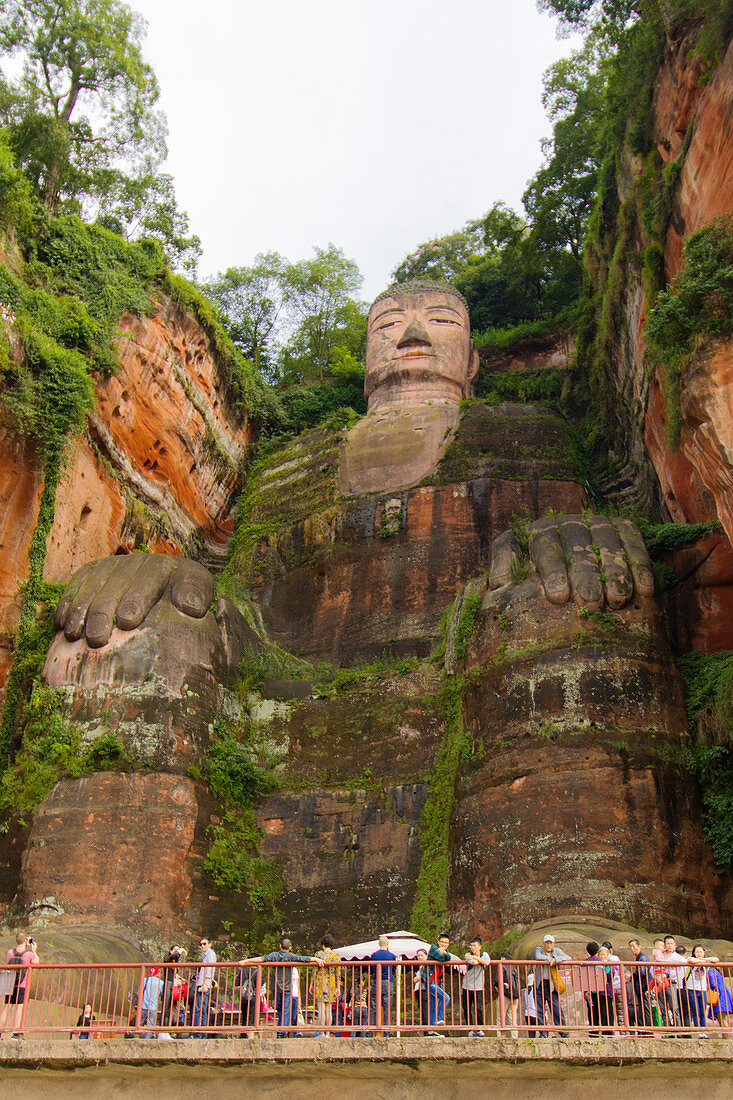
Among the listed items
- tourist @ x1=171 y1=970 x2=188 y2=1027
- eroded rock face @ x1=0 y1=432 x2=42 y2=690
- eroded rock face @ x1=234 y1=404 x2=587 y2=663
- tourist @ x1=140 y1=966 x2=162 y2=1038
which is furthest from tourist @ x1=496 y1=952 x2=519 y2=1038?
eroded rock face @ x1=0 y1=432 x2=42 y2=690

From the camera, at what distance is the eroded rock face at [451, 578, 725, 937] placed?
16.6m

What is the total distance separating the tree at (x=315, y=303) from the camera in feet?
139

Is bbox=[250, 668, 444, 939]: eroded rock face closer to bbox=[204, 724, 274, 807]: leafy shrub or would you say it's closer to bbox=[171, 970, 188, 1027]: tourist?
bbox=[204, 724, 274, 807]: leafy shrub

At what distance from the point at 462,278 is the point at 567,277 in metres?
4.13

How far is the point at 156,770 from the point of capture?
18.5m

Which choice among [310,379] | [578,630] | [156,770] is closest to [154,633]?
[156,770]

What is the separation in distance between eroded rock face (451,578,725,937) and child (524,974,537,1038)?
4.95 m

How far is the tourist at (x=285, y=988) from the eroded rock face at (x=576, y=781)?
5.40 m

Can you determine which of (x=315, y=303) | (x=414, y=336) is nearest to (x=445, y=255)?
(x=315, y=303)

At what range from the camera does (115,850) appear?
690 inches

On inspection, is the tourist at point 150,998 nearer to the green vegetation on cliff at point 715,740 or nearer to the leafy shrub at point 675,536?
the green vegetation on cliff at point 715,740

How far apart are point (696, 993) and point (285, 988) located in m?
3.96

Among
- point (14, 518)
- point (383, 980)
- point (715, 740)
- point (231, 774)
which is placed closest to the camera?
point (383, 980)

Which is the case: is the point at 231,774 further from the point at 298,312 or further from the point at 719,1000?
the point at 298,312
